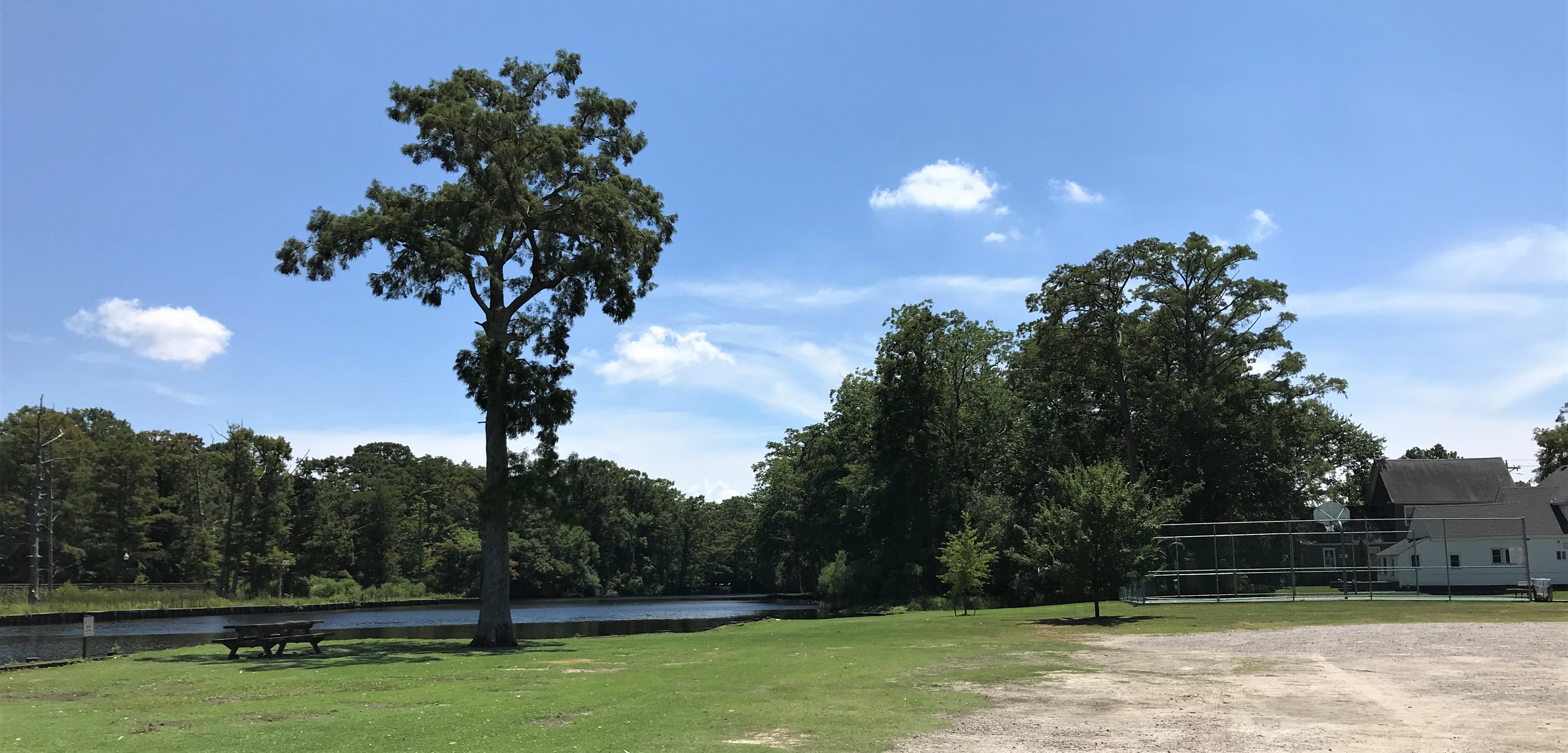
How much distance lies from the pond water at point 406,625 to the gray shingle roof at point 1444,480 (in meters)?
39.2

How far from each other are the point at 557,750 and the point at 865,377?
2546 inches

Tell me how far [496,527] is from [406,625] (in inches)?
1159

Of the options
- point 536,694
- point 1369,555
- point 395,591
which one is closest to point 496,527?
point 536,694

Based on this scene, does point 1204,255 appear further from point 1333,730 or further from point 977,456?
point 1333,730

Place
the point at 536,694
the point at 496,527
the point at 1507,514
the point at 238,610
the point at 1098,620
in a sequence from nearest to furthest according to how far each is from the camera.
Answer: the point at 536,694 < the point at 496,527 < the point at 1098,620 < the point at 1507,514 < the point at 238,610

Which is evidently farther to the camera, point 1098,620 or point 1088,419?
point 1088,419

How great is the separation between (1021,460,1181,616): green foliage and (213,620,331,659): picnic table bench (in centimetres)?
2321

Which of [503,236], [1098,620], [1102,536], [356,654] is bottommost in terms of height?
[1098,620]

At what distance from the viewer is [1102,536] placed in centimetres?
3188

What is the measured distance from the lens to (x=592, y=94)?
29625mm

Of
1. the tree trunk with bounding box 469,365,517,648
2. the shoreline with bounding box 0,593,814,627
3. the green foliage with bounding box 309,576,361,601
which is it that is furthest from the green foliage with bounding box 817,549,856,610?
the green foliage with bounding box 309,576,361,601

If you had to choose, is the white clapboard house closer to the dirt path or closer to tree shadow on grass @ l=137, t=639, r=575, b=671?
the dirt path

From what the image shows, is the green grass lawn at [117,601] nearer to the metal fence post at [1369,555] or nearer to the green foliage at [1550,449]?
the metal fence post at [1369,555]

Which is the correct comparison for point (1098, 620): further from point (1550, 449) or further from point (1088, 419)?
point (1550, 449)
